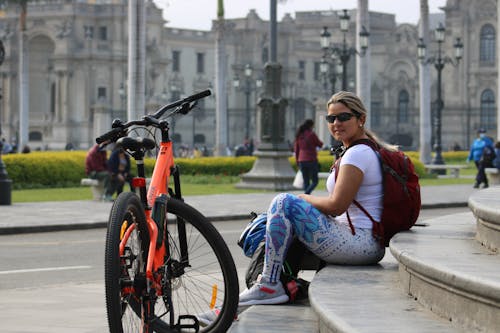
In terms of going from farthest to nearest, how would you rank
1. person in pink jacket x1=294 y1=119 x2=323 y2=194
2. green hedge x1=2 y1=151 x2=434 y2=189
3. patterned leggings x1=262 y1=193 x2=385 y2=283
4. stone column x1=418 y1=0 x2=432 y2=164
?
stone column x1=418 y1=0 x2=432 y2=164, green hedge x1=2 y1=151 x2=434 y2=189, person in pink jacket x1=294 y1=119 x2=323 y2=194, patterned leggings x1=262 y1=193 x2=385 y2=283

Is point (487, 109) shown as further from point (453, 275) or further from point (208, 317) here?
point (453, 275)

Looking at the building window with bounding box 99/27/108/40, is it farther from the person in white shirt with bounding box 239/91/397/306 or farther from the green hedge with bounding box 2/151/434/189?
the person in white shirt with bounding box 239/91/397/306

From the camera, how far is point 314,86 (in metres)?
103

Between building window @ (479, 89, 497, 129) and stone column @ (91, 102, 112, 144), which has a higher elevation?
building window @ (479, 89, 497, 129)

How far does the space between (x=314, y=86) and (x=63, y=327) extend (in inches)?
3785

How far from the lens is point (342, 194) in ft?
20.7

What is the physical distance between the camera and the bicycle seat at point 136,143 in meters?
5.63

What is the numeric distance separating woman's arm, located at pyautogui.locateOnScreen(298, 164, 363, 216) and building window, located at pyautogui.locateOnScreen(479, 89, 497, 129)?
7614cm

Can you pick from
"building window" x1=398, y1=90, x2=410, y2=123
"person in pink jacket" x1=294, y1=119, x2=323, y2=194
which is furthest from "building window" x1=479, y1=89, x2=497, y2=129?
"person in pink jacket" x1=294, y1=119, x2=323, y2=194

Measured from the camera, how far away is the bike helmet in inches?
255

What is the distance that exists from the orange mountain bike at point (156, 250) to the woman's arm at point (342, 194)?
2.44 ft

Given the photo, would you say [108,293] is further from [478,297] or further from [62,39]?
[62,39]

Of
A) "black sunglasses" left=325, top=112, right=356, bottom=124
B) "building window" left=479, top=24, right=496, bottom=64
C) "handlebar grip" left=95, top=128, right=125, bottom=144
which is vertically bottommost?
"handlebar grip" left=95, top=128, right=125, bottom=144

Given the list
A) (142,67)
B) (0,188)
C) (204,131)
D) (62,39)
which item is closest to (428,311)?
(0,188)
